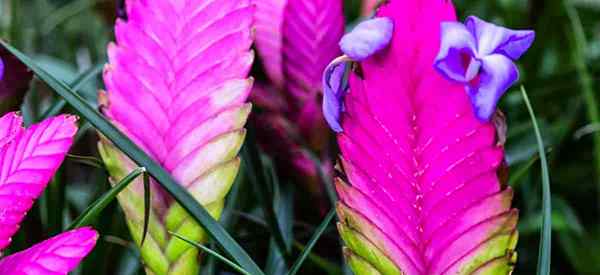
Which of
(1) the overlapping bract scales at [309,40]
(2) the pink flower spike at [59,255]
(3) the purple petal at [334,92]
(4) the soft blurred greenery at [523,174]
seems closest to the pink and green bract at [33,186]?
(2) the pink flower spike at [59,255]

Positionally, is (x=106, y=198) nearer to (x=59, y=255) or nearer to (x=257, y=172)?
(x=59, y=255)

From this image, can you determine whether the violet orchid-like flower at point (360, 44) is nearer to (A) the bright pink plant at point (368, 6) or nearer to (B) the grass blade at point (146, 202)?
(B) the grass blade at point (146, 202)

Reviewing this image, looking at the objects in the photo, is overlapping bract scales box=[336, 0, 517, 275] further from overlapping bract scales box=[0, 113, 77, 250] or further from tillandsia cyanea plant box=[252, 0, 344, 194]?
tillandsia cyanea plant box=[252, 0, 344, 194]

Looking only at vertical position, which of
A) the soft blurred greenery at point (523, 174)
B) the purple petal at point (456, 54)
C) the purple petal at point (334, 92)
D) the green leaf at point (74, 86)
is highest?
the purple petal at point (456, 54)

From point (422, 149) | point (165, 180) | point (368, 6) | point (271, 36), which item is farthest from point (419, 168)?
point (368, 6)

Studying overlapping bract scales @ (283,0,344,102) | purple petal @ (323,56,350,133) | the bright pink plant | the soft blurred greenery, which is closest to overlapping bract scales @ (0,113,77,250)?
purple petal @ (323,56,350,133)

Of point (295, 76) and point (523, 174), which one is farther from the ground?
point (295, 76)

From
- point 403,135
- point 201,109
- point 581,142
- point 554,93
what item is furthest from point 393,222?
point 581,142

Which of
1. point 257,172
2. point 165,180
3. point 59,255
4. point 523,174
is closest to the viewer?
point 59,255
